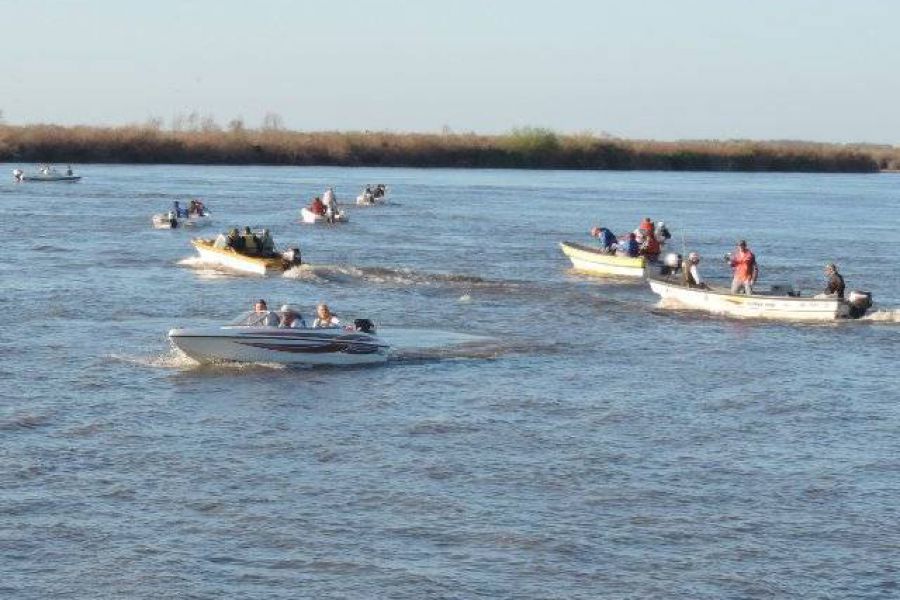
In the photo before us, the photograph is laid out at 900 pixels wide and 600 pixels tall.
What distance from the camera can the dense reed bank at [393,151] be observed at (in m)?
120

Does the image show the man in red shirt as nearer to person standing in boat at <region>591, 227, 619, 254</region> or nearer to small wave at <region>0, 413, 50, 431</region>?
person standing in boat at <region>591, 227, 619, 254</region>

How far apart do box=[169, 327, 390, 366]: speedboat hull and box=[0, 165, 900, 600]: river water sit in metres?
0.34

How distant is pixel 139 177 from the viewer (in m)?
101

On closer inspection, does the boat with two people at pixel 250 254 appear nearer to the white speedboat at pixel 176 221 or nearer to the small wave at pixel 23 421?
the white speedboat at pixel 176 221

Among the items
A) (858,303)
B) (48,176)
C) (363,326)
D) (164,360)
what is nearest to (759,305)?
(858,303)

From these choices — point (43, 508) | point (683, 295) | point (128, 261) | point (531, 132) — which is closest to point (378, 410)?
point (43, 508)

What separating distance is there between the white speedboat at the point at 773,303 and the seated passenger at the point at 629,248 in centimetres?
652

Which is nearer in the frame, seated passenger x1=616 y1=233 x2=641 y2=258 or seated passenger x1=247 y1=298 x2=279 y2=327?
seated passenger x1=247 y1=298 x2=279 y2=327

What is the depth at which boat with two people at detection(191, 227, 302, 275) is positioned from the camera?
144 ft

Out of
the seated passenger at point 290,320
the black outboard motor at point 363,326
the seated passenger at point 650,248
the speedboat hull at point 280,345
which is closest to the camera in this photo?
the speedboat hull at point 280,345

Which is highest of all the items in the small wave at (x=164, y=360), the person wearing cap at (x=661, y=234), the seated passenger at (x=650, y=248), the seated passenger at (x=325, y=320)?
the person wearing cap at (x=661, y=234)

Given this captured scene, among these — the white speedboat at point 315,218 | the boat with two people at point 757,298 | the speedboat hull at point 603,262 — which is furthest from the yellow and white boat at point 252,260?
the white speedboat at point 315,218

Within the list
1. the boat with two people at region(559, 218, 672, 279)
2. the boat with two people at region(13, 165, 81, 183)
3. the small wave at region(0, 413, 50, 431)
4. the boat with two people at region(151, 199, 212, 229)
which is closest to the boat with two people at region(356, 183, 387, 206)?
the boat with two people at region(151, 199, 212, 229)

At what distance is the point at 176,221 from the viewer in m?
60.3
